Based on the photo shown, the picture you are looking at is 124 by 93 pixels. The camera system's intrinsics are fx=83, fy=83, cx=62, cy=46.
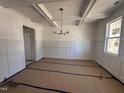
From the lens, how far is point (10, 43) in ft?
10.3

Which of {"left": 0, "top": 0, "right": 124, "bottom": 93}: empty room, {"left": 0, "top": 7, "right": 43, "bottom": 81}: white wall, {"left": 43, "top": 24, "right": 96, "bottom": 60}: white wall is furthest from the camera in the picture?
{"left": 43, "top": 24, "right": 96, "bottom": 60}: white wall

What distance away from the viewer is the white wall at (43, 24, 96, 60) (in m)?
6.01

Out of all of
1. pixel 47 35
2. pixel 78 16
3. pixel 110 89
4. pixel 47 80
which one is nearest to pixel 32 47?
pixel 47 35

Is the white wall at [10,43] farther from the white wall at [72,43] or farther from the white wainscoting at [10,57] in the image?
the white wall at [72,43]

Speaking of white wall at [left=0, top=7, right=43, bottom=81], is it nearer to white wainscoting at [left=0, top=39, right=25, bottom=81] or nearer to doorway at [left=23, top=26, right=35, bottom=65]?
white wainscoting at [left=0, top=39, right=25, bottom=81]

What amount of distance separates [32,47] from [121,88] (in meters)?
5.03

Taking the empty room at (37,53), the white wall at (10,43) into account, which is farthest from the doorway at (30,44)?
the white wall at (10,43)

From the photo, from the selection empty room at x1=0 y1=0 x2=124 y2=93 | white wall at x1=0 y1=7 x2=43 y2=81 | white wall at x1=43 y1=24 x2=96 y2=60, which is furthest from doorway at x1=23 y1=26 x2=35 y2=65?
white wall at x1=0 y1=7 x2=43 y2=81

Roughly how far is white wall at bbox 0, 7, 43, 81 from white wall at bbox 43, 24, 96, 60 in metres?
→ 2.80

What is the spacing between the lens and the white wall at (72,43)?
6.01m

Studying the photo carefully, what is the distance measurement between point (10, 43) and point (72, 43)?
4.15 metres

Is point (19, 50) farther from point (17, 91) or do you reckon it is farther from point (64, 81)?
point (64, 81)

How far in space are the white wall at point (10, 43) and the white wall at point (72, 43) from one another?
110 inches

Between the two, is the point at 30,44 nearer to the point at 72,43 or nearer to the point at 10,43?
the point at 10,43
